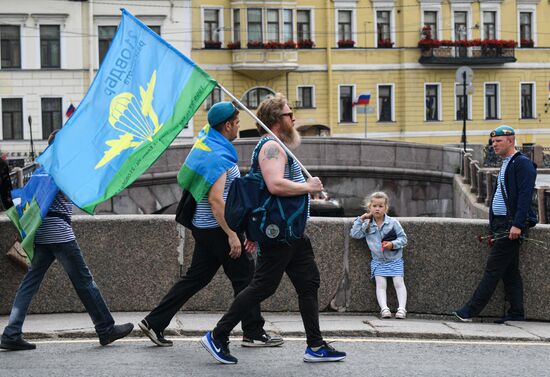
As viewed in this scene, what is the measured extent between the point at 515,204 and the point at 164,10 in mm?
46075

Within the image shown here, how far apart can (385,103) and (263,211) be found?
51228 millimetres

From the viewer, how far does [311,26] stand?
190ft

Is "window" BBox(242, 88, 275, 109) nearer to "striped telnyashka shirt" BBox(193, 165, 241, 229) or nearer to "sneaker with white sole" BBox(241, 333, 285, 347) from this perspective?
"sneaker with white sole" BBox(241, 333, 285, 347)

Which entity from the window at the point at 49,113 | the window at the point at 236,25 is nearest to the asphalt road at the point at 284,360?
the window at the point at 49,113

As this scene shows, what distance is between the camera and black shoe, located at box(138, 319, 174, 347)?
9070mm

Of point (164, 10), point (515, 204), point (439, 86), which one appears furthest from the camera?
point (439, 86)

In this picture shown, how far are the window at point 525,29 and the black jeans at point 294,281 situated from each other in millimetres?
54134

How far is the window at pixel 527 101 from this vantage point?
6119 cm

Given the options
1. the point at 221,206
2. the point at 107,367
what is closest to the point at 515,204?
the point at 221,206

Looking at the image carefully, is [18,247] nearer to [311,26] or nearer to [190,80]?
[190,80]

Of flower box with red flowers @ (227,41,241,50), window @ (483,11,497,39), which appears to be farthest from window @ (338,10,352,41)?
window @ (483,11,497,39)

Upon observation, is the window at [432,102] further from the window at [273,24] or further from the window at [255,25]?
the window at [255,25]

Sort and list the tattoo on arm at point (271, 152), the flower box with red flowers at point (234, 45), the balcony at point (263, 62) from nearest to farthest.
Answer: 1. the tattoo on arm at point (271, 152)
2. the balcony at point (263, 62)
3. the flower box with red flowers at point (234, 45)

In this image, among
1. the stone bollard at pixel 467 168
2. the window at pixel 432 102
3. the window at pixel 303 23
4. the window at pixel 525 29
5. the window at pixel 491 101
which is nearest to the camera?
the stone bollard at pixel 467 168
